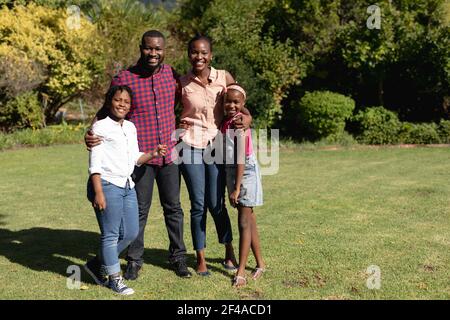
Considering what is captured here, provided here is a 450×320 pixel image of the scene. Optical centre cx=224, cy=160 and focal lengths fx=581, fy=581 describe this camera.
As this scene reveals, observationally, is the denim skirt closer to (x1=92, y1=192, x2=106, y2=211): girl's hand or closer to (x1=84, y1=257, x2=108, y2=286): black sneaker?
(x1=92, y1=192, x2=106, y2=211): girl's hand

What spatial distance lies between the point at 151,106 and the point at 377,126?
1044 centimetres

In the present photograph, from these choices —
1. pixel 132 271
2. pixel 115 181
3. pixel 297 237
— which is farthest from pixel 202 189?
pixel 297 237

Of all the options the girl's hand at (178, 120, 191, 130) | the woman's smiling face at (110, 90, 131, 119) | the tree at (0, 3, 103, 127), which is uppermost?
the tree at (0, 3, 103, 127)

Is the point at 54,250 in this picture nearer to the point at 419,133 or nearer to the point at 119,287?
the point at 119,287

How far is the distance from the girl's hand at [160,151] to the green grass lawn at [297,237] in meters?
1.05

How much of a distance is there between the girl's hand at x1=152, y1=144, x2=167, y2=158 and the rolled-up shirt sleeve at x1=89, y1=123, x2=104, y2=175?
44cm

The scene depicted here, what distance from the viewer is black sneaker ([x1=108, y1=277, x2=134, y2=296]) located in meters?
4.45

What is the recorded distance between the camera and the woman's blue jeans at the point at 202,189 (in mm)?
4766

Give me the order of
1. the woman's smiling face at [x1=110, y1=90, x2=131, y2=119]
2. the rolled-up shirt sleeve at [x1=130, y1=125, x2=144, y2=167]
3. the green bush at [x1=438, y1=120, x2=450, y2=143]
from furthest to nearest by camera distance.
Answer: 1. the green bush at [x1=438, y1=120, x2=450, y2=143]
2. the rolled-up shirt sleeve at [x1=130, y1=125, x2=144, y2=167]
3. the woman's smiling face at [x1=110, y1=90, x2=131, y2=119]

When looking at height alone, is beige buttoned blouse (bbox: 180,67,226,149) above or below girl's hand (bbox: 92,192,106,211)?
above

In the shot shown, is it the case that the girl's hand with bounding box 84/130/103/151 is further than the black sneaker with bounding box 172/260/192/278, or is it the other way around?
the black sneaker with bounding box 172/260/192/278

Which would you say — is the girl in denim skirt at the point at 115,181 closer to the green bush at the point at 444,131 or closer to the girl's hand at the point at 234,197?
the girl's hand at the point at 234,197

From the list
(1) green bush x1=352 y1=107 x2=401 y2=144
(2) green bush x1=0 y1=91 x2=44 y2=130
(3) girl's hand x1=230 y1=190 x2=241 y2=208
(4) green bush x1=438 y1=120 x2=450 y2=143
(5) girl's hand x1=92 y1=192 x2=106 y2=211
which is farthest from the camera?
(2) green bush x1=0 y1=91 x2=44 y2=130

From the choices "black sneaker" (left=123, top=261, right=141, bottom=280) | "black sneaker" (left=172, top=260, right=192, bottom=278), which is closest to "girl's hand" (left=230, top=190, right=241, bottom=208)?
"black sneaker" (left=172, top=260, right=192, bottom=278)
